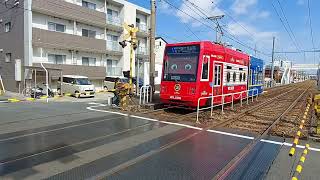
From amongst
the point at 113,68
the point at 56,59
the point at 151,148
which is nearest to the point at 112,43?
the point at 113,68

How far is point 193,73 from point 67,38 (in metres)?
18.4

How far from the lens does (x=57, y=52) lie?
2698 cm

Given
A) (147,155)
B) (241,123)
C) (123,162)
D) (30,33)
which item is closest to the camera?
(123,162)

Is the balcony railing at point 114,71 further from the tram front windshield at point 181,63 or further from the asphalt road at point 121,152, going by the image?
the asphalt road at point 121,152

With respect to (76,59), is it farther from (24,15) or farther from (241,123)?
(241,123)

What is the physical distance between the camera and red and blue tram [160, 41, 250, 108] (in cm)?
1258

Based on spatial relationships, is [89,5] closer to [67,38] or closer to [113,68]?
[67,38]

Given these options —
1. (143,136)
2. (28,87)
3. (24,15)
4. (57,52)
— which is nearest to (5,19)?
(24,15)

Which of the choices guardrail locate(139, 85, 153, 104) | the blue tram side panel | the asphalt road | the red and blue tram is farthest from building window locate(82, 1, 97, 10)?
the asphalt road

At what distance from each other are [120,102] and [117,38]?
2155 cm

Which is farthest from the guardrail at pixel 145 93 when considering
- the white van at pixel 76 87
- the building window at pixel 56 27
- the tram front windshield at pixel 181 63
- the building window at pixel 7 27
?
the building window at pixel 7 27

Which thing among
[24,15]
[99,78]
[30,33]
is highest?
[24,15]

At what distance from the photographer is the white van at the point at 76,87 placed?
2330 centimetres

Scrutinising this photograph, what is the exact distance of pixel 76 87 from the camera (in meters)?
23.6
